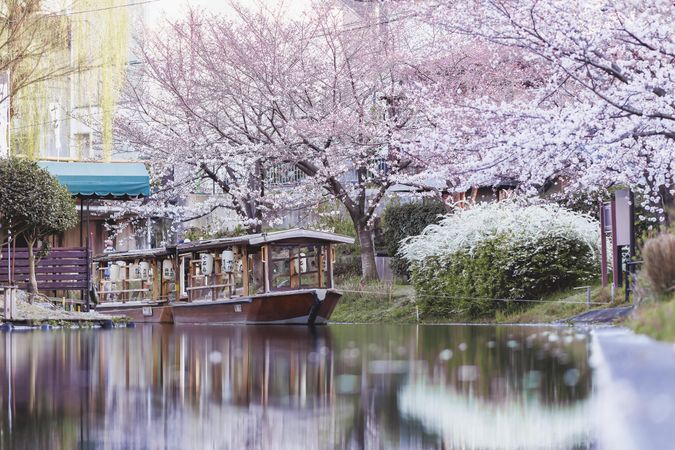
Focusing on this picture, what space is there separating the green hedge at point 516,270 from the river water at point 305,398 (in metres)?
9.08

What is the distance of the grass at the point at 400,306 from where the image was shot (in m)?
19.8

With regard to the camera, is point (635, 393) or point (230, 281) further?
point (230, 281)

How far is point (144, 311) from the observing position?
29.3m

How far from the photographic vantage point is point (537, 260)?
21.8m

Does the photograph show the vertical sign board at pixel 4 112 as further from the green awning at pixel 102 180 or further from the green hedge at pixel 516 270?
the green hedge at pixel 516 270

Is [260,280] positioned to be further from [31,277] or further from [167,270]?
[31,277]

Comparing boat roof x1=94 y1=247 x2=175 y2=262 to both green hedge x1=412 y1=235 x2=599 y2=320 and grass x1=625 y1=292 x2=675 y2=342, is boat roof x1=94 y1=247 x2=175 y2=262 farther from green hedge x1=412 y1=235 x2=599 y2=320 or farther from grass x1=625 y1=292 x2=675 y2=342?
grass x1=625 y1=292 x2=675 y2=342

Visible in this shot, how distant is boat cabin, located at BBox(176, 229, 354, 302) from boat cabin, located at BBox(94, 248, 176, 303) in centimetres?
104

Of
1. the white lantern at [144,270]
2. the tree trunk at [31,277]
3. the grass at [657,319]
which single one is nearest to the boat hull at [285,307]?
the tree trunk at [31,277]

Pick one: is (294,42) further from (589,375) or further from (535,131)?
(589,375)

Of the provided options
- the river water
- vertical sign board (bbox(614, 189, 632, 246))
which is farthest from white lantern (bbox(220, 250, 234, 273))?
the river water

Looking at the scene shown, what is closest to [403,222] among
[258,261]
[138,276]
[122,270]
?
[258,261]

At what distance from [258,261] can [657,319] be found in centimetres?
1802

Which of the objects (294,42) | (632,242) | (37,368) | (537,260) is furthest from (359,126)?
(37,368)
